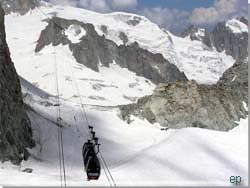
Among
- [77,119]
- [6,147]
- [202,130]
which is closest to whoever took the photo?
[6,147]

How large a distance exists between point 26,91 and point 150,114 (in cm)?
2587

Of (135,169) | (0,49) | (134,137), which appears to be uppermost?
(0,49)

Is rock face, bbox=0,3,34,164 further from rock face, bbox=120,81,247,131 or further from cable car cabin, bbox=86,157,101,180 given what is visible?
cable car cabin, bbox=86,157,101,180

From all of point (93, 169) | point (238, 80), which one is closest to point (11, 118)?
point (93, 169)

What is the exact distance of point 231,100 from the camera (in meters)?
99.9

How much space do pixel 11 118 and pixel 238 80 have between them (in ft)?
187

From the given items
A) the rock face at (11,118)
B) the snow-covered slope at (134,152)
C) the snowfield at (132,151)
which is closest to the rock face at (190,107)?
the snowfield at (132,151)

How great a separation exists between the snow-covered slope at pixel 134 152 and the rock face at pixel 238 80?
1021 centimetres

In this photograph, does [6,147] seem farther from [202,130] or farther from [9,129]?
[202,130]

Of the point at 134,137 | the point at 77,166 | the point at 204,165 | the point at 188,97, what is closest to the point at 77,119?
the point at 134,137

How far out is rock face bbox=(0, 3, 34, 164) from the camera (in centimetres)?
6634

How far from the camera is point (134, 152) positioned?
281 ft

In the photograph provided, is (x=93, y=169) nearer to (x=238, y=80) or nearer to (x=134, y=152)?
(x=134, y=152)

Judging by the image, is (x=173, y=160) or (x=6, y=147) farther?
(x=173, y=160)
